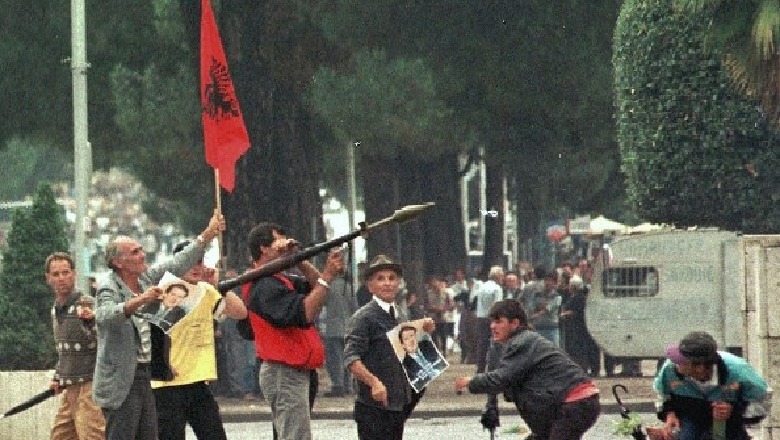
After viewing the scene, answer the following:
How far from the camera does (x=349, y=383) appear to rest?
3116 centimetres

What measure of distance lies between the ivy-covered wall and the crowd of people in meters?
12.2

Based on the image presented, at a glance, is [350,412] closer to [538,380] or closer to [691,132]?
[691,132]

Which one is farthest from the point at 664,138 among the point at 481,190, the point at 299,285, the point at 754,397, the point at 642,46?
the point at 481,190

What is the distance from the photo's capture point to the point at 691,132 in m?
27.2

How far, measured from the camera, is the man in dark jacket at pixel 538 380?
556 inches

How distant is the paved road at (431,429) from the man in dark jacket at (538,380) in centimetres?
809

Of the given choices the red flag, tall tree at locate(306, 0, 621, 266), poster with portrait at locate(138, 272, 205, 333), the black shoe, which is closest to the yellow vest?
poster with portrait at locate(138, 272, 205, 333)

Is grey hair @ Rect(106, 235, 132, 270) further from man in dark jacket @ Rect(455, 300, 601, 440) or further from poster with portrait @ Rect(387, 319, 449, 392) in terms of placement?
man in dark jacket @ Rect(455, 300, 601, 440)

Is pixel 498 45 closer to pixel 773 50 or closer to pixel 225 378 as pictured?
pixel 225 378

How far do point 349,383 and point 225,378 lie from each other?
1679mm

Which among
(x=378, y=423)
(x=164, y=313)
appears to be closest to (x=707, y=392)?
(x=378, y=423)

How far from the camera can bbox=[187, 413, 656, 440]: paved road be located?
23.5m

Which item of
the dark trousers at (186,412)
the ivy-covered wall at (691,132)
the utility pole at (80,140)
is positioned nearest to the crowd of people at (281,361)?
the dark trousers at (186,412)

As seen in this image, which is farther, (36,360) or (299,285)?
(36,360)
